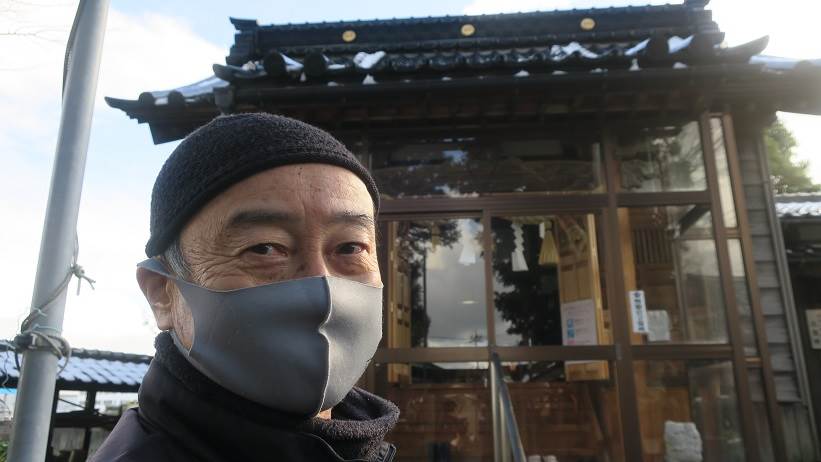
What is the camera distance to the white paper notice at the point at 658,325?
4781 mm

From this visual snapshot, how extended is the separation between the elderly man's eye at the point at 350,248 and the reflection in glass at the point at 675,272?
165 inches

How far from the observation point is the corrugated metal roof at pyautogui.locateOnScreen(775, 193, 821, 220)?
6945mm

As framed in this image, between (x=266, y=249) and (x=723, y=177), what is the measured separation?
17.3ft

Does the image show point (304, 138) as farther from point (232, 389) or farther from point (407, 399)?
point (407, 399)

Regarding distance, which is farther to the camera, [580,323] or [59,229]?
[580,323]

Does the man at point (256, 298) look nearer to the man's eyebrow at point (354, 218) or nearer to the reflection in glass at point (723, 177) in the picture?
the man's eyebrow at point (354, 218)

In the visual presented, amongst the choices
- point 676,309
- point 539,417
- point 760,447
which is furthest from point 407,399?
point 760,447

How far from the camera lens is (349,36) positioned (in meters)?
7.21

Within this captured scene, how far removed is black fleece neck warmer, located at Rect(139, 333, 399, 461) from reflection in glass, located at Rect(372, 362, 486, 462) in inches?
154

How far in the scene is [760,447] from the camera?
455 cm

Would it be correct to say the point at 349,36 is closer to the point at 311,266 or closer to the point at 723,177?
the point at 723,177

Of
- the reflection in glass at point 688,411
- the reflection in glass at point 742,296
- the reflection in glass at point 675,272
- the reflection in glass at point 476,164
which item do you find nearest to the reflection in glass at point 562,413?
the reflection in glass at point 688,411

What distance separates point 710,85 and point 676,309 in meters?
1.94

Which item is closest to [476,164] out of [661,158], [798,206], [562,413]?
[661,158]
